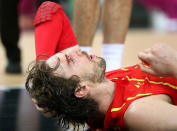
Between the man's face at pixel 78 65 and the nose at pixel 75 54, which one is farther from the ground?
the nose at pixel 75 54

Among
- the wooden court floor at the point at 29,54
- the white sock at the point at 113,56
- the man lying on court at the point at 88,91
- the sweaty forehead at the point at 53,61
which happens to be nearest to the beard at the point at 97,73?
the man lying on court at the point at 88,91

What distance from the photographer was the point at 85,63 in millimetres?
1519

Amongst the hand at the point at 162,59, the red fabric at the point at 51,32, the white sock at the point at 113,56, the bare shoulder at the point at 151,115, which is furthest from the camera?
the white sock at the point at 113,56

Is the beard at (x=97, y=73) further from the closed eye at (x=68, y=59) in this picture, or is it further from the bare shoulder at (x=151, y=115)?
the bare shoulder at (x=151, y=115)

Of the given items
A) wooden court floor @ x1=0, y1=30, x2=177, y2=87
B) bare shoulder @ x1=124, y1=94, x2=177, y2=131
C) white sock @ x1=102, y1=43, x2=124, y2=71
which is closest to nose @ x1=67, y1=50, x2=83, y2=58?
bare shoulder @ x1=124, y1=94, x2=177, y2=131

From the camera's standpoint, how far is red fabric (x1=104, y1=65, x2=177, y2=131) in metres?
1.45

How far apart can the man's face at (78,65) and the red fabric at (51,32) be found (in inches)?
5.4

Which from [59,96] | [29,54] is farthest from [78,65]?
[29,54]

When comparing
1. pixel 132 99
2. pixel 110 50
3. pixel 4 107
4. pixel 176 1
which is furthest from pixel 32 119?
pixel 176 1

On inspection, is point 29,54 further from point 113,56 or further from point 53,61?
point 53,61

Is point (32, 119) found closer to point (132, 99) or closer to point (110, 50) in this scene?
point (110, 50)

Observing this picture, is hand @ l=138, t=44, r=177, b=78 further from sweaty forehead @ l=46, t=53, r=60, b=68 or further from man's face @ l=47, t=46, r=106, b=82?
sweaty forehead @ l=46, t=53, r=60, b=68

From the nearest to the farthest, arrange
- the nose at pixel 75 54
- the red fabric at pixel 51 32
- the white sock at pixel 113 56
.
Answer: the nose at pixel 75 54 < the red fabric at pixel 51 32 < the white sock at pixel 113 56

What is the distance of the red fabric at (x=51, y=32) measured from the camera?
1648 mm
